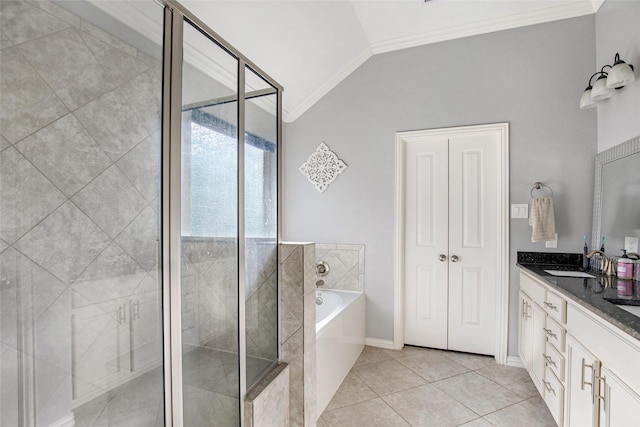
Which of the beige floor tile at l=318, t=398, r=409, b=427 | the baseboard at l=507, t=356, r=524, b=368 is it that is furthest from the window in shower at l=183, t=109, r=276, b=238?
the baseboard at l=507, t=356, r=524, b=368

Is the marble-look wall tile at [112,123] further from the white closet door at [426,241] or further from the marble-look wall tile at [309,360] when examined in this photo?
the white closet door at [426,241]

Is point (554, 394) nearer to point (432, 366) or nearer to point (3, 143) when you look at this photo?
point (432, 366)

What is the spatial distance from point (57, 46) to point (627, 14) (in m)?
3.10

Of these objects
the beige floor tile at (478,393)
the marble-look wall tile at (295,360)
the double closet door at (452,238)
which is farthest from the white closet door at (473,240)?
the marble-look wall tile at (295,360)

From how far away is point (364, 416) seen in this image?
2043mm

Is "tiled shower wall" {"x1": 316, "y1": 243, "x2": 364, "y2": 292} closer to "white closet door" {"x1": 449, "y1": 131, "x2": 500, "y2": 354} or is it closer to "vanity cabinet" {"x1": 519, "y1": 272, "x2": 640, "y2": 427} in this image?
"white closet door" {"x1": 449, "y1": 131, "x2": 500, "y2": 354}

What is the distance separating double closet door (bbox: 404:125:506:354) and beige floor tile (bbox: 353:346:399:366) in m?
0.30

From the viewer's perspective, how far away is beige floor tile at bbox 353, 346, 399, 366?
2812mm

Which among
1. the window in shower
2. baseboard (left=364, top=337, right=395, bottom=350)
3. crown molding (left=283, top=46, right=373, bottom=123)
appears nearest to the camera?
the window in shower

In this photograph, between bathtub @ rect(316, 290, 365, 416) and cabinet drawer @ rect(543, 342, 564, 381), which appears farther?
bathtub @ rect(316, 290, 365, 416)

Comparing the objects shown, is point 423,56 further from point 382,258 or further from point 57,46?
point 57,46

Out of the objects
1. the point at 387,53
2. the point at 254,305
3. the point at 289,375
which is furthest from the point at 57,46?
the point at 387,53

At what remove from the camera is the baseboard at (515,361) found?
269cm

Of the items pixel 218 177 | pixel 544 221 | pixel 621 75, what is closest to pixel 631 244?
pixel 544 221
